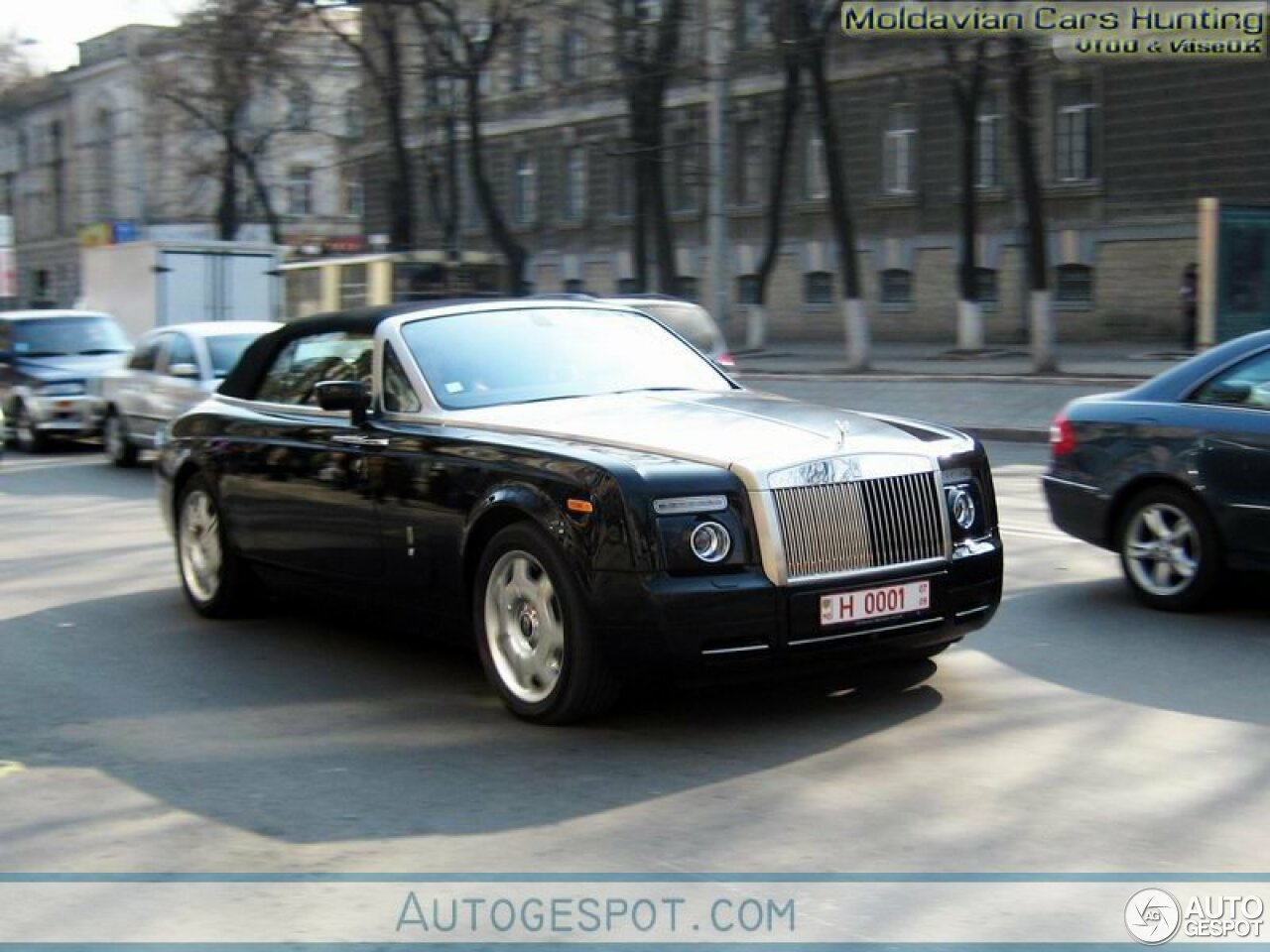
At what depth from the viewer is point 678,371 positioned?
766cm

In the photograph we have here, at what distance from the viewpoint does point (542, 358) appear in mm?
7375

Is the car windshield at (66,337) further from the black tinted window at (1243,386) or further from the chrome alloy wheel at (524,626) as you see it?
the chrome alloy wheel at (524,626)

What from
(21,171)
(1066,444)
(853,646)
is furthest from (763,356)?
(21,171)

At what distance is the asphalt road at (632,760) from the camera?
16.2 feet

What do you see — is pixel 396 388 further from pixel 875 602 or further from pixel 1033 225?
pixel 1033 225

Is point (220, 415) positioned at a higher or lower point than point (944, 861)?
higher

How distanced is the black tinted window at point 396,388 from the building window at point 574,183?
43745mm

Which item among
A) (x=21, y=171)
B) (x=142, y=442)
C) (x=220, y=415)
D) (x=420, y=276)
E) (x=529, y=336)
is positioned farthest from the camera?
(x=21, y=171)

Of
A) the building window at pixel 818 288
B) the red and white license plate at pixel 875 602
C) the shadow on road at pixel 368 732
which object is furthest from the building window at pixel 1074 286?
the red and white license plate at pixel 875 602

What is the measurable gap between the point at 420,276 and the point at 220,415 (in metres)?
17.1

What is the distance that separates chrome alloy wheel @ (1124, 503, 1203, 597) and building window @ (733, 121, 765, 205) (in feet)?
122

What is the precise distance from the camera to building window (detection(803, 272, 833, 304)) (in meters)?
43.5

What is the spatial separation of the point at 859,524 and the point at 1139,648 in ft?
7.25

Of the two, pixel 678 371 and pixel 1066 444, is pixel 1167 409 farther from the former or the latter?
pixel 678 371
